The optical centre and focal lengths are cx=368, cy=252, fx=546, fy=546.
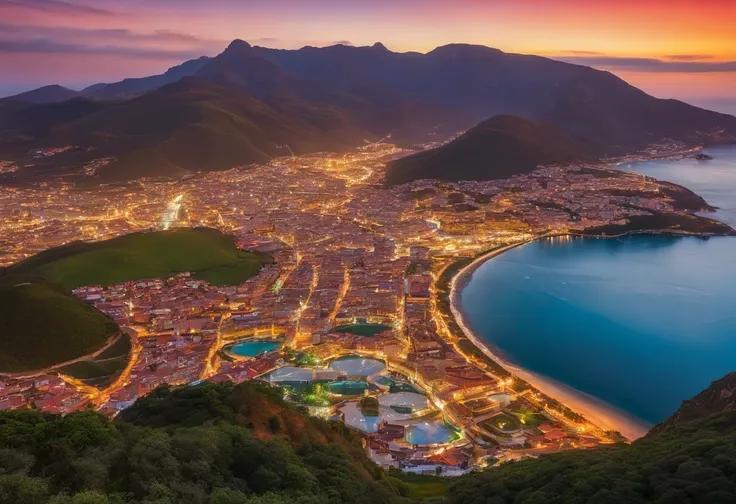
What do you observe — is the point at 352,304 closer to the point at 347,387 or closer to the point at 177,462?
the point at 347,387

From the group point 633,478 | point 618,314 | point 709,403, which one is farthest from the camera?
point 618,314

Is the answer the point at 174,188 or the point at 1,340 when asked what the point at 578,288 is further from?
the point at 174,188

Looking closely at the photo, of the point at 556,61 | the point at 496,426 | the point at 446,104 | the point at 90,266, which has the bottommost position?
the point at 496,426

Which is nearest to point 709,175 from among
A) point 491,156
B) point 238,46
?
point 491,156

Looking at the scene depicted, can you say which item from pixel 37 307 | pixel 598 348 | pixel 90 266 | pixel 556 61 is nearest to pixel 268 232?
pixel 90 266

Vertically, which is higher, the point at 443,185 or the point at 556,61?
the point at 556,61

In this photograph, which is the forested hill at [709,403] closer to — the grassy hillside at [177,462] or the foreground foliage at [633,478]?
the foreground foliage at [633,478]

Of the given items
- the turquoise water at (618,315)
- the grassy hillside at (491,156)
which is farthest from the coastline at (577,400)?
the grassy hillside at (491,156)
